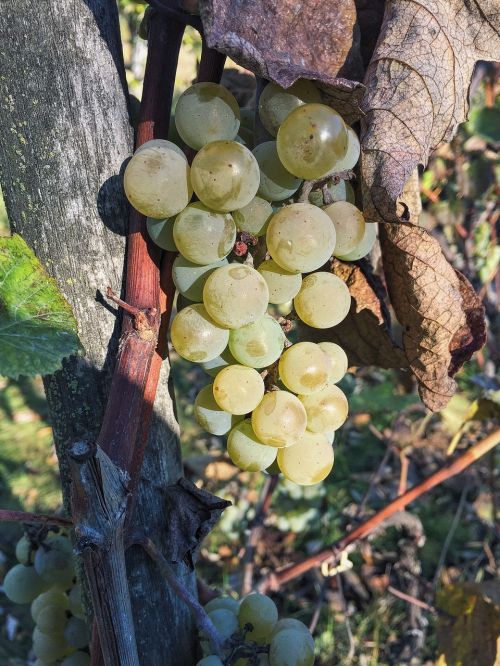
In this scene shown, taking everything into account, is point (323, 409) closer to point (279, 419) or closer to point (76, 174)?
point (279, 419)

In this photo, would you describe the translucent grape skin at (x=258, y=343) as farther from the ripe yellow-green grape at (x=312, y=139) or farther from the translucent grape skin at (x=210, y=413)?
the ripe yellow-green grape at (x=312, y=139)

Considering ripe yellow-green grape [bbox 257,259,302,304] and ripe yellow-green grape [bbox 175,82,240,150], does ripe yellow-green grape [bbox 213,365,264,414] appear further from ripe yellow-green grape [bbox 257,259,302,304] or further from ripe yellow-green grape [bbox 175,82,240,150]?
ripe yellow-green grape [bbox 175,82,240,150]

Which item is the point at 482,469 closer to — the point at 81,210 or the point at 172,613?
the point at 172,613

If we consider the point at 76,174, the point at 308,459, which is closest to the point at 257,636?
the point at 308,459

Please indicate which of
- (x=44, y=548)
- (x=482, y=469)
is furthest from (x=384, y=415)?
(x=44, y=548)

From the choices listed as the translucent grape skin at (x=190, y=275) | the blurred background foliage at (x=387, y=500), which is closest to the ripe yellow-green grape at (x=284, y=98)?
the translucent grape skin at (x=190, y=275)

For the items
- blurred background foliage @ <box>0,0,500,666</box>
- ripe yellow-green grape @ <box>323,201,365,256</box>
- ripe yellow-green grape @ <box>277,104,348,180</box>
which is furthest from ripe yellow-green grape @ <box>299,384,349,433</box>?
blurred background foliage @ <box>0,0,500,666</box>
